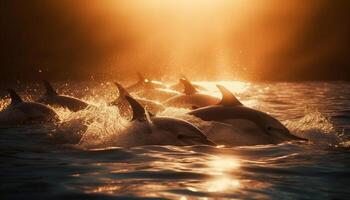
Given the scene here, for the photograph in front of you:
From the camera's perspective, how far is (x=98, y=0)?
6407 inches

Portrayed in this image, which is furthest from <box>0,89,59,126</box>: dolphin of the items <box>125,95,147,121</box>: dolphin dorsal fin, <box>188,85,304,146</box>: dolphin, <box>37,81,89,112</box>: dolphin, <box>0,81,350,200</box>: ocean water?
<box>188,85,304,146</box>: dolphin

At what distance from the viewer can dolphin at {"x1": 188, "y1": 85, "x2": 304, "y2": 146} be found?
10.9m

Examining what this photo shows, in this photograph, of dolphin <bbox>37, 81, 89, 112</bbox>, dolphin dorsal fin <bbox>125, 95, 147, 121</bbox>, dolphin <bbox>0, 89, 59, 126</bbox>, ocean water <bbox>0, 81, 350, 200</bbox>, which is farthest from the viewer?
dolphin <bbox>37, 81, 89, 112</bbox>

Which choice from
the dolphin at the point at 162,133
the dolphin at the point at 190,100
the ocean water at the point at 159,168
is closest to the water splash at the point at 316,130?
the ocean water at the point at 159,168

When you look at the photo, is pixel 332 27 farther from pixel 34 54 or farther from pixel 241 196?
pixel 241 196

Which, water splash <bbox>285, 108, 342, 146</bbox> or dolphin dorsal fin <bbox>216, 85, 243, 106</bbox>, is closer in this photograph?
dolphin dorsal fin <bbox>216, 85, 243, 106</bbox>

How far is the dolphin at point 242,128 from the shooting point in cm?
1088

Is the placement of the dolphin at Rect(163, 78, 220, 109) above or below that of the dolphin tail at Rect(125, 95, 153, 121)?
above

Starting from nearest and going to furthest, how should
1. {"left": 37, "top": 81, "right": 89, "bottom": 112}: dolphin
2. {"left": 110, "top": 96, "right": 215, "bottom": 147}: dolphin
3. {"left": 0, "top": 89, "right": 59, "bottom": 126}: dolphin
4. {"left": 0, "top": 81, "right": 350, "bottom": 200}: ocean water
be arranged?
{"left": 0, "top": 81, "right": 350, "bottom": 200}: ocean water, {"left": 110, "top": 96, "right": 215, "bottom": 147}: dolphin, {"left": 0, "top": 89, "right": 59, "bottom": 126}: dolphin, {"left": 37, "top": 81, "right": 89, "bottom": 112}: dolphin

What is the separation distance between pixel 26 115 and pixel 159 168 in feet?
21.1

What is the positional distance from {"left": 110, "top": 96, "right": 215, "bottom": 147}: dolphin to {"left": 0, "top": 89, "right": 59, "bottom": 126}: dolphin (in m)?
4.17

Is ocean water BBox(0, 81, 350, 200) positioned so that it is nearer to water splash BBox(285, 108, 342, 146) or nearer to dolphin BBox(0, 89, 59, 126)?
water splash BBox(285, 108, 342, 146)

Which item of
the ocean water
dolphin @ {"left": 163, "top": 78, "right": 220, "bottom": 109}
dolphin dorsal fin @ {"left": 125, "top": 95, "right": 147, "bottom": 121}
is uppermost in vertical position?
dolphin @ {"left": 163, "top": 78, "right": 220, "bottom": 109}

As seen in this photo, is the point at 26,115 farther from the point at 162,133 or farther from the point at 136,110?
the point at 162,133
